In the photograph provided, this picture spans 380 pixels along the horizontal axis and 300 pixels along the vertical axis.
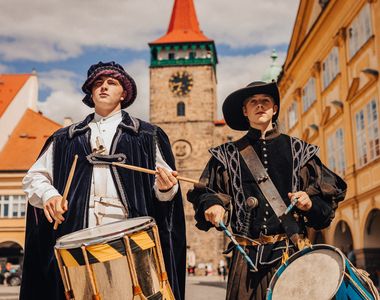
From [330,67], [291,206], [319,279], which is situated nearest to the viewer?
[319,279]

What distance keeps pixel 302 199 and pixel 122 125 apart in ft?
4.05

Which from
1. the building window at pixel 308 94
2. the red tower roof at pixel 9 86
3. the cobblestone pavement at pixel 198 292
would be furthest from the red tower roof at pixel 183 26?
the cobblestone pavement at pixel 198 292

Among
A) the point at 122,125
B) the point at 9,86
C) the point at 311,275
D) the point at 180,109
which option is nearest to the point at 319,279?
the point at 311,275

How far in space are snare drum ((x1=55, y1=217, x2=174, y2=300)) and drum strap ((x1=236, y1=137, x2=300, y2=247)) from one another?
2.53 feet

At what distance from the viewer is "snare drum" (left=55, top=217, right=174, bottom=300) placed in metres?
2.75

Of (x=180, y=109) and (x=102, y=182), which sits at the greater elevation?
(x=180, y=109)

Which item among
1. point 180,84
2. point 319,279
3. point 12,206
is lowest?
point 319,279

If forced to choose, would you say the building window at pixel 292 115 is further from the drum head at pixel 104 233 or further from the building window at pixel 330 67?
the drum head at pixel 104 233

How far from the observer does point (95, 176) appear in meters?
3.47

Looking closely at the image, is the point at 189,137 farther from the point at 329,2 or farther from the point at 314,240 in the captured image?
the point at 329,2

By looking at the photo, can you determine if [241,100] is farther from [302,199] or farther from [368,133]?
[368,133]

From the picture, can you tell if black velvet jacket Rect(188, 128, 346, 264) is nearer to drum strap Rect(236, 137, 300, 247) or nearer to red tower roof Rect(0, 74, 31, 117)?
drum strap Rect(236, 137, 300, 247)

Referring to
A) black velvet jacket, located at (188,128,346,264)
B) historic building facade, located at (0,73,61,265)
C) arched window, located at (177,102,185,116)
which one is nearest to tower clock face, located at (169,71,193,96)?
arched window, located at (177,102,185,116)

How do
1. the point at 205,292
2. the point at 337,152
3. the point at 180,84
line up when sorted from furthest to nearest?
the point at 180,84 < the point at 337,152 < the point at 205,292
